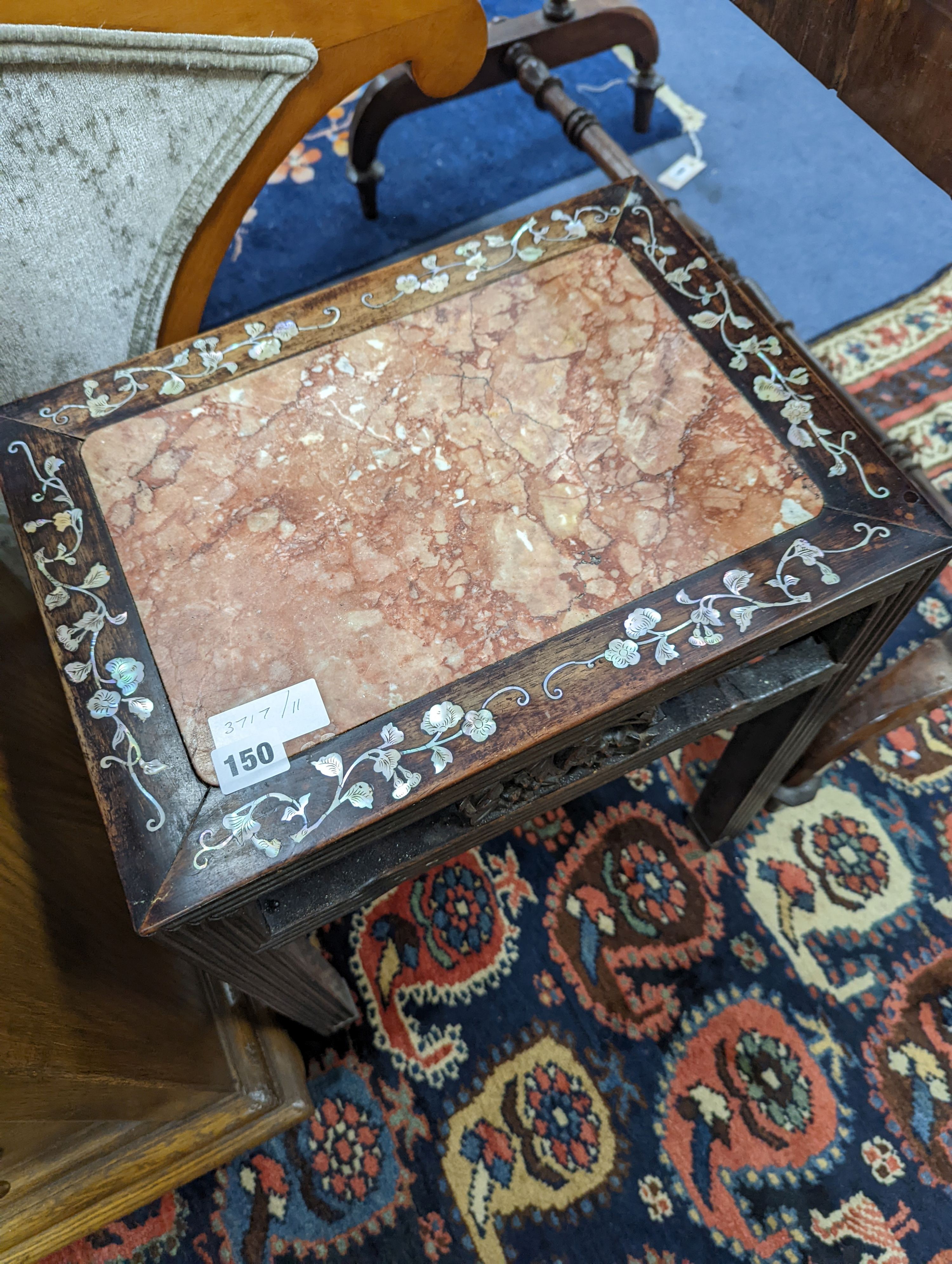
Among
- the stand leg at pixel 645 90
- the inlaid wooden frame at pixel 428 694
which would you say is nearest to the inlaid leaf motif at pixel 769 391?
the inlaid wooden frame at pixel 428 694

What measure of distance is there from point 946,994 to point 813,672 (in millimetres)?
715

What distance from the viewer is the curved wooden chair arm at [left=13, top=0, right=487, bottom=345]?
114 centimetres

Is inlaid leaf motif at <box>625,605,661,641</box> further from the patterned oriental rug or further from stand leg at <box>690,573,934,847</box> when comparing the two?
the patterned oriental rug

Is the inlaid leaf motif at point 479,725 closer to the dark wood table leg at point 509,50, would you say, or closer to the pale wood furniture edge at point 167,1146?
the pale wood furniture edge at point 167,1146

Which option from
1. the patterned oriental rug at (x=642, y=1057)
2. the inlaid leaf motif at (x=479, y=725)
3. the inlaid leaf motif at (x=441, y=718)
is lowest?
the patterned oriental rug at (x=642, y=1057)

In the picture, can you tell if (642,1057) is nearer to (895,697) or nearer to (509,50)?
(895,697)

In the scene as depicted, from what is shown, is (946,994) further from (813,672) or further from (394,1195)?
(394,1195)

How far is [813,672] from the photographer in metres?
0.99

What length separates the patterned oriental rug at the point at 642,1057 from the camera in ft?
3.93

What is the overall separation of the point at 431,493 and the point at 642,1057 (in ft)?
3.18

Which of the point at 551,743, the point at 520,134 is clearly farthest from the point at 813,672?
the point at 520,134

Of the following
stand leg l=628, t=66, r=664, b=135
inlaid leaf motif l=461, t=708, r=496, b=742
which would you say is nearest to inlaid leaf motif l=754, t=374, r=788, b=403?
inlaid leaf motif l=461, t=708, r=496, b=742

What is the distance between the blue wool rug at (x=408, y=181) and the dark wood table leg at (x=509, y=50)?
129 millimetres

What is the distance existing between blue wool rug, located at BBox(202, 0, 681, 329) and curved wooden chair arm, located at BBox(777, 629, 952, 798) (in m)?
1.64
